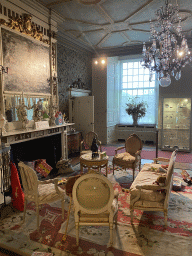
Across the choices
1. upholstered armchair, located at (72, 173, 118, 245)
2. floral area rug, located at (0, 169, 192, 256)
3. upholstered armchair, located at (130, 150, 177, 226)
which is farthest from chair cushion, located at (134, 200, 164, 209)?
upholstered armchair, located at (72, 173, 118, 245)

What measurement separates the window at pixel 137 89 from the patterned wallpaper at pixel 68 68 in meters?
2.13

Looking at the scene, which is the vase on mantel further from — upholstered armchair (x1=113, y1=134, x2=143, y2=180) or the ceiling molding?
upholstered armchair (x1=113, y1=134, x2=143, y2=180)

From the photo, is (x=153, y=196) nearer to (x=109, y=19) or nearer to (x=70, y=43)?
(x=109, y=19)

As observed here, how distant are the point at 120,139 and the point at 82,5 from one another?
615 centimetres

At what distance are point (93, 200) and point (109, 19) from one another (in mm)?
4903

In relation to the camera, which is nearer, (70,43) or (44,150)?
(44,150)

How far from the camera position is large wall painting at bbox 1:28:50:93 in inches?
157

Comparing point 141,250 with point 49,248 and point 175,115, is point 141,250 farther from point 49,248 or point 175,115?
point 175,115

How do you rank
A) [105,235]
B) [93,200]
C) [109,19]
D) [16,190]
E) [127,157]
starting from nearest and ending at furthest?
[93,200] < [105,235] < [16,190] < [127,157] < [109,19]

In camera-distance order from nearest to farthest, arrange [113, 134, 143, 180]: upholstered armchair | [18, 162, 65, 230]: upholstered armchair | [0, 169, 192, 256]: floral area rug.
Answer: [0, 169, 192, 256]: floral area rug < [18, 162, 65, 230]: upholstered armchair < [113, 134, 143, 180]: upholstered armchair

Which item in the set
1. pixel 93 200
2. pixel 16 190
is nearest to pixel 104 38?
pixel 16 190

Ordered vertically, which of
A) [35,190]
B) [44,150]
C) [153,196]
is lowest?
[153,196]

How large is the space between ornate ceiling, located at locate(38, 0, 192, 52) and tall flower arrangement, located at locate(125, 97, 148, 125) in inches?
105

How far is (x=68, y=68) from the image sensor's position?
7.00 metres
